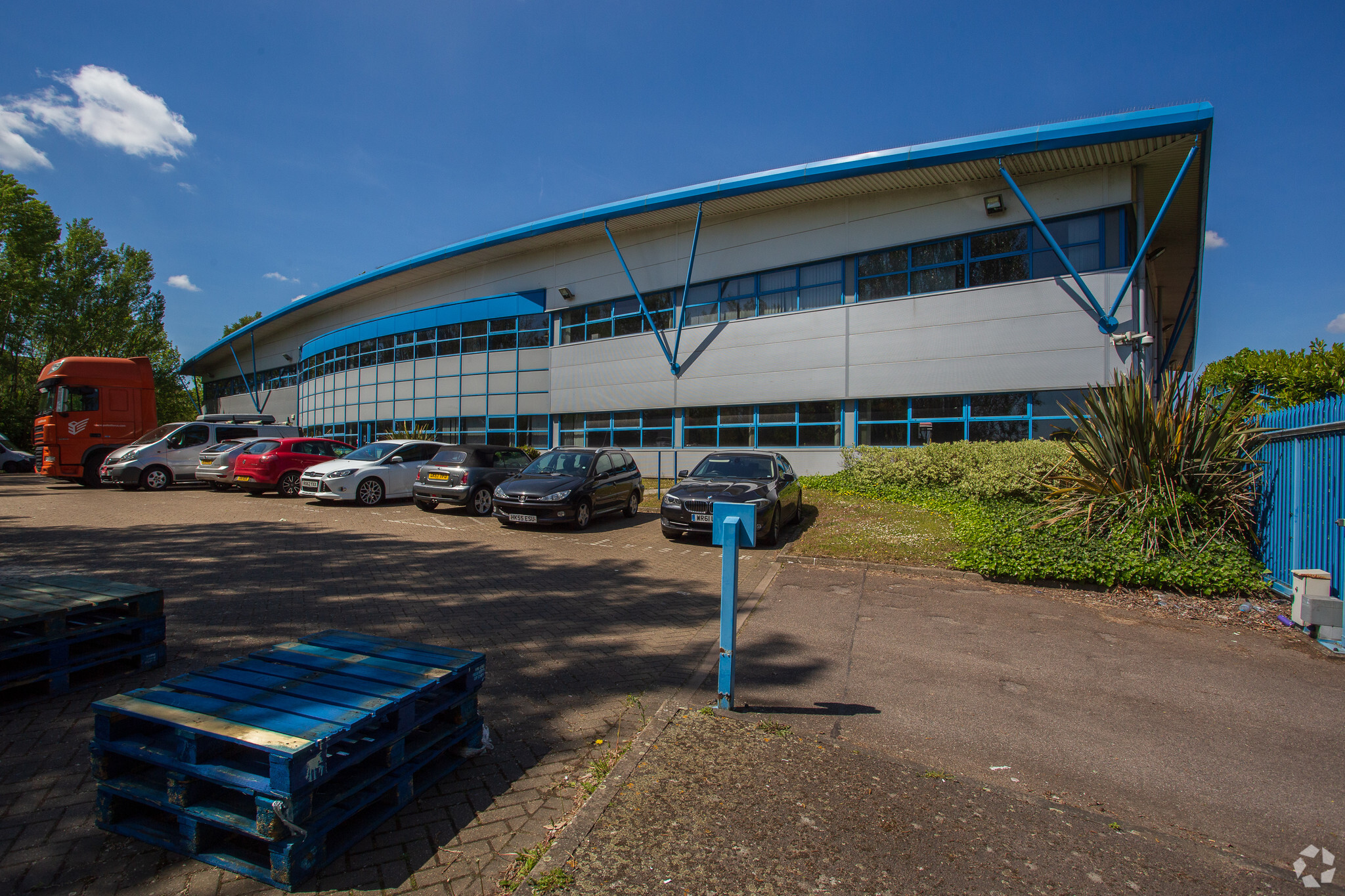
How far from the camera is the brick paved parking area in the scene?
249cm

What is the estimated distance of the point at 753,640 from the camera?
5.54 metres

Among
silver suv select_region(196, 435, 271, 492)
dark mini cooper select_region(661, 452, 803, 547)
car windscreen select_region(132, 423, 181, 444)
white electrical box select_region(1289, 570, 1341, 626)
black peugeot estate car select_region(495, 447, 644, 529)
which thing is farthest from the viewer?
car windscreen select_region(132, 423, 181, 444)

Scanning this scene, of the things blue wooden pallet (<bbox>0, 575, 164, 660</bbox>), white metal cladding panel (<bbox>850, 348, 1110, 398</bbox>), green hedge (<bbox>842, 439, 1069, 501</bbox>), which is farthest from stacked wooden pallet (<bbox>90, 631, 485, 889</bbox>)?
white metal cladding panel (<bbox>850, 348, 1110, 398</bbox>)

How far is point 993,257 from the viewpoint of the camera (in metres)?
16.2

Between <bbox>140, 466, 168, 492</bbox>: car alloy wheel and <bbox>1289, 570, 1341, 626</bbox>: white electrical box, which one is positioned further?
<bbox>140, 466, 168, 492</bbox>: car alloy wheel

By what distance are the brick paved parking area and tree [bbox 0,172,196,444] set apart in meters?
35.1

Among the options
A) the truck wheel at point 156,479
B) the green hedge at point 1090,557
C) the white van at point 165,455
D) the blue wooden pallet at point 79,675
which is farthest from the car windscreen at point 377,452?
the green hedge at point 1090,557

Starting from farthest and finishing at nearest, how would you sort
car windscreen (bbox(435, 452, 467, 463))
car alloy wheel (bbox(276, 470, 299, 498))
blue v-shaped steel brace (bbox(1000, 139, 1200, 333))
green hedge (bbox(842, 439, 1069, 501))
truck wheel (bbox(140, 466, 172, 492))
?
1. truck wheel (bbox(140, 466, 172, 492))
2. car alloy wheel (bbox(276, 470, 299, 498))
3. car windscreen (bbox(435, 452, 467, 463))
4. blue v-shaped steel brace (bbox(1000, 139, 1200, 333))
5. green hedge (bbox(842, 439, 1069, 501))

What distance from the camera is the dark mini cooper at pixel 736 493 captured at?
10.3 m

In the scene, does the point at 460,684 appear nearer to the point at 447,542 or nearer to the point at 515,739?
the point at 515,739

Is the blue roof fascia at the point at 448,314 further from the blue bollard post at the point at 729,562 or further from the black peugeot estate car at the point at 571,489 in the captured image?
the blue bollard post at the point at 729,562

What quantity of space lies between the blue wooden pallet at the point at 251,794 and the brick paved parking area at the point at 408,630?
0.84 feet

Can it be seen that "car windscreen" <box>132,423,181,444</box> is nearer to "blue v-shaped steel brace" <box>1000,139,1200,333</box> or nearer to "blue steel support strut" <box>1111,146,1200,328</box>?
"blue v-shaped steel brace" <box>1000,139,1200,333</box>

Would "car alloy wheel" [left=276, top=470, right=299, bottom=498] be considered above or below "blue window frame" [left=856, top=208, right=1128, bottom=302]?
below
